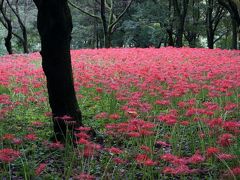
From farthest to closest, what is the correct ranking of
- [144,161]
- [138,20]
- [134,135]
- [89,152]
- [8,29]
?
[138,20], [8,29], [134,135], [89,152], [144,161]

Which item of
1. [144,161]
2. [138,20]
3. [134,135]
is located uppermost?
[138,20]

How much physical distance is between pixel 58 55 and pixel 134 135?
2.04 meters

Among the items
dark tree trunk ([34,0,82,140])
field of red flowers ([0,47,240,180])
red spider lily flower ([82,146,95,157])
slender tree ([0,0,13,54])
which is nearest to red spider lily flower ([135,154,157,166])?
field of red flowers ([0,47,240,180])

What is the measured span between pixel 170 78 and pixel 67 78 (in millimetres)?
4032

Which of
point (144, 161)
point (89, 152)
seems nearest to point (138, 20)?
point (89, 152)

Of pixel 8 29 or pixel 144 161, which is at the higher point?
pixel 8 29

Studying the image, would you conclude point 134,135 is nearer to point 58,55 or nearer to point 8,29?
point 58,55

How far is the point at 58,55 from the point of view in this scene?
5609mm

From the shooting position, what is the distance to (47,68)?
5723 millimetres

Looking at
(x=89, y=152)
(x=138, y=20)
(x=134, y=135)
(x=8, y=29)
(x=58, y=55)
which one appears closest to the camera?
(x=89, y=152)

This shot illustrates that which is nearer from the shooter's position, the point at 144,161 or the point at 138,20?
the point at 144,161

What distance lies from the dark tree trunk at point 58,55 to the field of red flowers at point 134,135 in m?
0.33

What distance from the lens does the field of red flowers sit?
13.9 ft

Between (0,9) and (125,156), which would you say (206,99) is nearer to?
(125,156)
